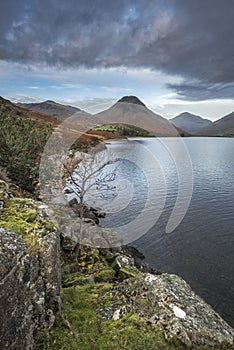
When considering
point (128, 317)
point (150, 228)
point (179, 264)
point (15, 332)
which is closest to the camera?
point (15, 332)

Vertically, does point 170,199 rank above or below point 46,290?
below

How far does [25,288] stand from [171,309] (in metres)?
5.15

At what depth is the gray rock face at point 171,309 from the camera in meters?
7.48

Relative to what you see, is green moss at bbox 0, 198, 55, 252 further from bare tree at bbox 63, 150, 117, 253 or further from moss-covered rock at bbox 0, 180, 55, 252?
bare tree at bbox 63, 150, 117, 253

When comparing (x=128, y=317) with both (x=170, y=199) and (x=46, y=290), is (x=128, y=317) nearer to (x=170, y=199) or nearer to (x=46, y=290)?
(x=46, y=290)

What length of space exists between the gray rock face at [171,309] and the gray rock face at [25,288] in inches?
106

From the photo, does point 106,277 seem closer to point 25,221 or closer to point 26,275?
point 25,221

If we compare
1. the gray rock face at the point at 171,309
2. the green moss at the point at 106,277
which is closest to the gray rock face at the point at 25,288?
the gray rock face at the point at 171,309

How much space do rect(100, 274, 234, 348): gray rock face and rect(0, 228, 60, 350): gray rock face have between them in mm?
2703

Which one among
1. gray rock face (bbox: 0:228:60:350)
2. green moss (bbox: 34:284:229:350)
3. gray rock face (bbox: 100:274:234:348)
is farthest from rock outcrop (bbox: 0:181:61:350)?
gray rock face (bbox: 100:274:234:348)

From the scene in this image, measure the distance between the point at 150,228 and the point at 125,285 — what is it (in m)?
20.5

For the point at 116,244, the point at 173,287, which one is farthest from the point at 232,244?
the point at 173,287

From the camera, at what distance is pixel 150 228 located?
2945 centimetres

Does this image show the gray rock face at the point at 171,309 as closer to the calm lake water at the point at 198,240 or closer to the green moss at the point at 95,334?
the green moss at the point at 95,334
